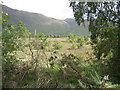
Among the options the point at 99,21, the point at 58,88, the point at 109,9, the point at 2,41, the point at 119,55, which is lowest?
the point at 58,88

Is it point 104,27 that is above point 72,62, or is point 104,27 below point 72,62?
above

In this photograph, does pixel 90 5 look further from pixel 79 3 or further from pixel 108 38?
pixel 108 38

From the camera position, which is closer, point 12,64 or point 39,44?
point 12,64

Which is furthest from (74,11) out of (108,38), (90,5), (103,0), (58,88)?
(58,88)

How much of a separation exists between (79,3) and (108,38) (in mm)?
2624

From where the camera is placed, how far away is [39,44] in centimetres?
583

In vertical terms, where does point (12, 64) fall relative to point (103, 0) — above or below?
below

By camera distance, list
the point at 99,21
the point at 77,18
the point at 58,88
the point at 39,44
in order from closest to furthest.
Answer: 1. the point at 58,88
2. the point at 39,44
3. the point at 99,21
4. the point at 77,18

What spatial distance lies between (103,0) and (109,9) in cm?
46

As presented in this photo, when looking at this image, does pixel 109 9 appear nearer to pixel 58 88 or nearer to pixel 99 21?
pixel 99 21

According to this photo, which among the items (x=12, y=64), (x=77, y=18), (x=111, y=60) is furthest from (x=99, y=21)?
(x=12, y=64)

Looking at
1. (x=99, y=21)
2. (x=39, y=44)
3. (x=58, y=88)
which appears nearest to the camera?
(x=58, y=88)

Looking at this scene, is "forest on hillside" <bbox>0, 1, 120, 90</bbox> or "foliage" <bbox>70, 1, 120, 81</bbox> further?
"foliage" <bbox>70, 1, 120, 81</bbox>

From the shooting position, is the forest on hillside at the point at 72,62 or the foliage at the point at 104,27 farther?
the foliage at the point at 104,27
